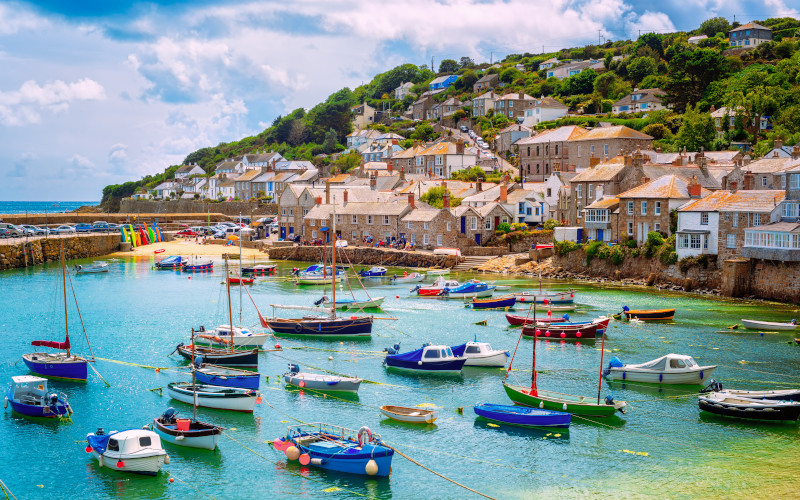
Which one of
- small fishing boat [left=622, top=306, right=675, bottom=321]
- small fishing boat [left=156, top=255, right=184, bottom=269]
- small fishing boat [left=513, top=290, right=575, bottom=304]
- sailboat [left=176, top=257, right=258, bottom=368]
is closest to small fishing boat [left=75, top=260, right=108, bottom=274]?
small fishing boat [left=156, top=255, right=184, bottom=269]

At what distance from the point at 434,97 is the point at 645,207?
125205mm

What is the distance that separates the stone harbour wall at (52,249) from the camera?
85444mm

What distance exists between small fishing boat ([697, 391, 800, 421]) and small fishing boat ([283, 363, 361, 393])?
1486 cm

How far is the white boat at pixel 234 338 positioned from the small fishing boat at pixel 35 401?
33.8ft

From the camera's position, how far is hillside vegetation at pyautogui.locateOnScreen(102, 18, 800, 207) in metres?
102

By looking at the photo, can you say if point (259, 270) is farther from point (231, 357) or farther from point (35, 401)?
point (35, 401)

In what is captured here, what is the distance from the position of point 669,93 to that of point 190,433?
4414 inches

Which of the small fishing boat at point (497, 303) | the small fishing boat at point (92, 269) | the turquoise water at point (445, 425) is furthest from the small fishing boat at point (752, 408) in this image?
the small fishing boat at point (92, 269)

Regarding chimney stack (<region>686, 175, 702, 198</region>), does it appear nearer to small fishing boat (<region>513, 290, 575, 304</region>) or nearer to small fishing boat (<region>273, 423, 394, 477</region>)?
small fishing boat (<region>513, 290, 575, 304</region>)

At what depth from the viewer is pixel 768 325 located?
46.8 meters

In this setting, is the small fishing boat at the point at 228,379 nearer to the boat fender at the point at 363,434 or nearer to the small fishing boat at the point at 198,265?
the boat fender at the point at 363,434

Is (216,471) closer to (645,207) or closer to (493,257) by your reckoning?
(645,207)

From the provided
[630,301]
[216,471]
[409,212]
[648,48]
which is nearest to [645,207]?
[630,301]

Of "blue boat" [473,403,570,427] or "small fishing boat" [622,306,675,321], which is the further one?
"small fishing boat" [622,306,675,321]
